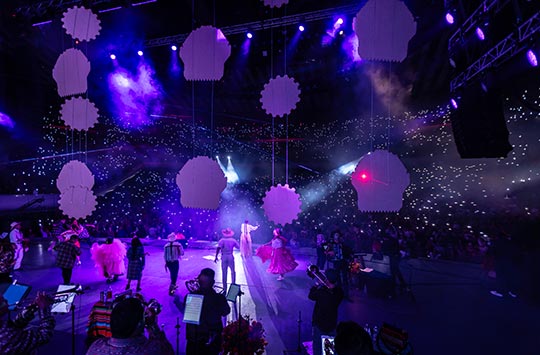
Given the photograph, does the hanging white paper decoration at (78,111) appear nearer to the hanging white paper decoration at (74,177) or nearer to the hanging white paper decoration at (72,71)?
the hanging white paper decoration at (72,71)

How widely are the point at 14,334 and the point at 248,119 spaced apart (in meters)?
12.4

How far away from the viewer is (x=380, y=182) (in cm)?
348

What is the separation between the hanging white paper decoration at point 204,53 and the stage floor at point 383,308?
10.4 ft

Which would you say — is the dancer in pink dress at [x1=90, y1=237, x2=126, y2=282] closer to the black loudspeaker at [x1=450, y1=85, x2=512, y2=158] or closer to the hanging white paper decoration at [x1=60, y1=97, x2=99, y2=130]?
the hanging white paper decoration at [x1=60, y1=97, x2=99, y2=130]

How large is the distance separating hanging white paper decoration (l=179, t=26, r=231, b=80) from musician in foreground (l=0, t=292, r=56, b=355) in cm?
255

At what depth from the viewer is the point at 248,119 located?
13.9 meters

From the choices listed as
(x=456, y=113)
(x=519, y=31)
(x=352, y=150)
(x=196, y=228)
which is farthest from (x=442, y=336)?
(x=196, y=228)

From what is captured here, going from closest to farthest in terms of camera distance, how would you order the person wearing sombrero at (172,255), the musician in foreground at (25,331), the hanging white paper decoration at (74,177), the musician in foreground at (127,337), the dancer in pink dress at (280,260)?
the musician in foreground at (127,337) → the musician in foreground at (25,331) → the hanging white paper decoration at (74,177) → the person wearing sombrero at (172,255) → the dancer in pink dress at (280,260)

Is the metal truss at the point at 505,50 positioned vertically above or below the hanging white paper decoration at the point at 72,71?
above

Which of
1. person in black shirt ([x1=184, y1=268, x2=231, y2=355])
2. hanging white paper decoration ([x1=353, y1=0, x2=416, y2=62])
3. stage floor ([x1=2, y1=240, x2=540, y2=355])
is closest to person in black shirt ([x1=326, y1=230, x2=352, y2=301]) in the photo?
stage floor ([x1=2, y1=240, x2=540, y2=355])

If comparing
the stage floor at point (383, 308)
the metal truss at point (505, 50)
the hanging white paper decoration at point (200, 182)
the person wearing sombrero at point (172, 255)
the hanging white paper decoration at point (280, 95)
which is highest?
the metal truss at point (505, 50)

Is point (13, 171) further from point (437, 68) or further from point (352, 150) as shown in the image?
point (437, 68)

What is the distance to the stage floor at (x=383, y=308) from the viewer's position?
4828mm

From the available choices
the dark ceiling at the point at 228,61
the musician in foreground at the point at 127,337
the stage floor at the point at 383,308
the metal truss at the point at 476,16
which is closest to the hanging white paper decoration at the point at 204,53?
the dark ceiling at the point at 228,61
